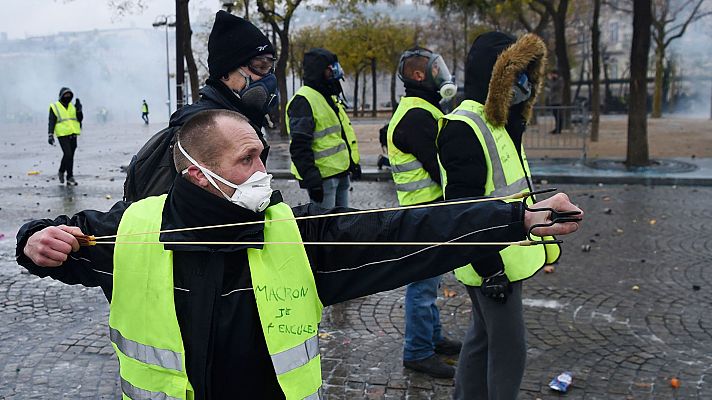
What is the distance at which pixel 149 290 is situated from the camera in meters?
2.29

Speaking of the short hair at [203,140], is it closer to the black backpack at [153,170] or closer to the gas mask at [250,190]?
the gas mask at [250,190]

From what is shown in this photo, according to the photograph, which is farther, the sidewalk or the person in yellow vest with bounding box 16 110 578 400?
the sidewalk

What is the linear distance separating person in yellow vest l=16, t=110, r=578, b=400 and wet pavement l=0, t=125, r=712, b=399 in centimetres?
243

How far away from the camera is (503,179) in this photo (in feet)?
12.5

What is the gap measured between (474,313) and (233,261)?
189 cm

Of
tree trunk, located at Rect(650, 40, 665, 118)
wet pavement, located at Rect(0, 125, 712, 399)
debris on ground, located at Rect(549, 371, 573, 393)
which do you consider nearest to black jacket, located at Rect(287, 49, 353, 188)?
wet pavement, located at Rect(0, 125, 712, 399)

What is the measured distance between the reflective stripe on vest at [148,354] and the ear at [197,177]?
1.66ft

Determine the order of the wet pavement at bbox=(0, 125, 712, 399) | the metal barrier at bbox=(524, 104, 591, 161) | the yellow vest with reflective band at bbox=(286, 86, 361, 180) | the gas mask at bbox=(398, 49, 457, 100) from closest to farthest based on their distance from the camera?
the wet pavement at bbox=(0, 125, 712, 399)
the gas mask at bbox=(398, 49, 457, 100)
the yellow vest with reflective band at bbox=(286, 86, 361, 180)
the metal barrier at bbox=(524, 104, 591, 161)

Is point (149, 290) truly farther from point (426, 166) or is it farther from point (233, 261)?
point (426, 166)

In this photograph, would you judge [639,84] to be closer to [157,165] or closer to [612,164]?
[612,164]

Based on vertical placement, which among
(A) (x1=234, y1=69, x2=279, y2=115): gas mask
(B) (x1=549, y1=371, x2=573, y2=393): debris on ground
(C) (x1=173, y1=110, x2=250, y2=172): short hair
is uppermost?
(A) (x1=234, y1=69, x2=279, y2=115): gas mask

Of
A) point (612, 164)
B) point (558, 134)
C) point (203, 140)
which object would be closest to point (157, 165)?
point (203, 140)

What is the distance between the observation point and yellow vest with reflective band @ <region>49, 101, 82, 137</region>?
15.2m

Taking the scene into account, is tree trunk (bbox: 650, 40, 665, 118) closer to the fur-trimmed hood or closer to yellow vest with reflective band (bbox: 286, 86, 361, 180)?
yellow vest with reflective band (bbox: 286, 86, 361, 180)
